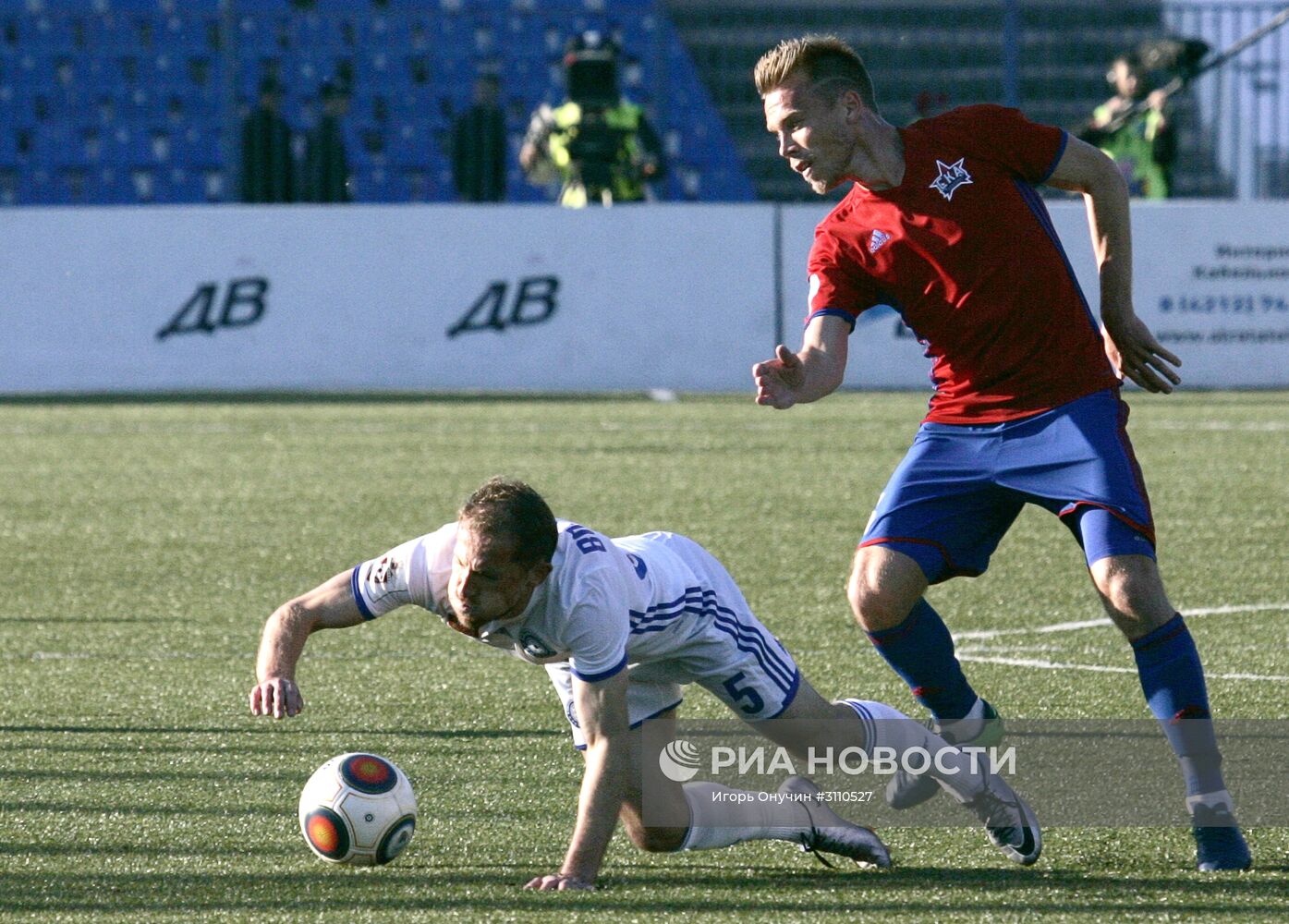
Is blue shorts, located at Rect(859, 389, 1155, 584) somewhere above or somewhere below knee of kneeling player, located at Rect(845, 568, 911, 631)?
above

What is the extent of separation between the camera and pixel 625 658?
3943mm

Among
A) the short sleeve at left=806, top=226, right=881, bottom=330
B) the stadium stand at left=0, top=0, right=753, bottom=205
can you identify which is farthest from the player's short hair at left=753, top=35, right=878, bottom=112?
the stadium stand at left=0, top=0, right=753, bottom=205

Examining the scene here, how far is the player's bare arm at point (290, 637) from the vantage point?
3.94 m

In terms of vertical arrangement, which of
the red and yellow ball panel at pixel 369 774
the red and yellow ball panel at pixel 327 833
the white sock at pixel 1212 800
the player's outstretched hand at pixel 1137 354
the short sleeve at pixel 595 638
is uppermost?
the player's outstretched hand at pixel 1137 354

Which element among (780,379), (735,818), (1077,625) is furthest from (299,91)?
(735,818)

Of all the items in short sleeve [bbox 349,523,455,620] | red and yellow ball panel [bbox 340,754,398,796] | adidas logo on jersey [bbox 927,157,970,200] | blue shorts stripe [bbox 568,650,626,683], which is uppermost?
adidas logo on jersey [bbox 927,157,970,200]

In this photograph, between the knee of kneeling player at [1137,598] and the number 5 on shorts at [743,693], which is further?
the number 5 on shorts at [743,693]

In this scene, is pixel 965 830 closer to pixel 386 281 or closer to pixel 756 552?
pixel 756 552

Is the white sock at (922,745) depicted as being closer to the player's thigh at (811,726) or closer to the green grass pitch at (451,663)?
the player's thigh at (811,726)

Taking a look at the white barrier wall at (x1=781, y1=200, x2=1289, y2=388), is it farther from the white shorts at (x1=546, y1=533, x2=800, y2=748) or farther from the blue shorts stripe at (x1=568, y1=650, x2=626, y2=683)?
the blue shorts stripe at (x1=568, y1=650, x2=626, y2=683)

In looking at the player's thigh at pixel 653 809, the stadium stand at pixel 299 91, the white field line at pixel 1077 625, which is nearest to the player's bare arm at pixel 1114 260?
the player's thigh at pixel 653 809

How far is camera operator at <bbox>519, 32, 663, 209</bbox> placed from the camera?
57.7ft

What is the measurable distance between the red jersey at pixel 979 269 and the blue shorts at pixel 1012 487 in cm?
5

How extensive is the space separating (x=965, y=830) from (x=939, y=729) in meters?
0.26
